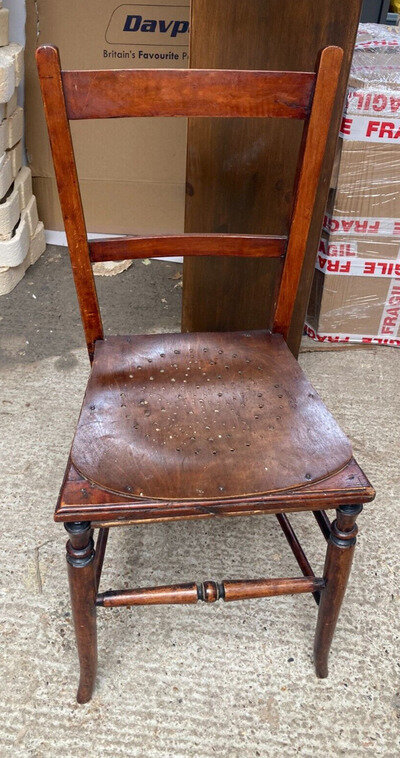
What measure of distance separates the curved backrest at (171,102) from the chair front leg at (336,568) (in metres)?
0.54

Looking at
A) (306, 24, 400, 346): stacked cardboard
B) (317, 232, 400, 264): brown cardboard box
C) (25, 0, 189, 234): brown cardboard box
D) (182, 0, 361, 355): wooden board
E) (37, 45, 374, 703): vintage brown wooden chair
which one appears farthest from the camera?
(25, 0, 189, 234): brown cardboard box

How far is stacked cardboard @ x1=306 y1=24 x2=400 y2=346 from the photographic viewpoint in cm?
181

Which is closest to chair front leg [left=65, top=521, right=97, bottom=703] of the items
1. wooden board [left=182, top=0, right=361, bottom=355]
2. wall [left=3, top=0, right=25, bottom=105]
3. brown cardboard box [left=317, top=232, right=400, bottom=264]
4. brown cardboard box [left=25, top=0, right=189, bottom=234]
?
wooden board [left=182, top=0, right=361, bottom=355]

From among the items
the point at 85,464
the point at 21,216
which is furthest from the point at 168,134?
the point at 85,464

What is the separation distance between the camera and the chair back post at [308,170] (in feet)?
3.42

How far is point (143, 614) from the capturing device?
1.34 m

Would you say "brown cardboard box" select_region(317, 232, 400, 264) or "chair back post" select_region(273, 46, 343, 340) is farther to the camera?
"brown cardboard box" select_region(317, 232, 400, 264)

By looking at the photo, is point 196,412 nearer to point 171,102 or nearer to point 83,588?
point 83,588

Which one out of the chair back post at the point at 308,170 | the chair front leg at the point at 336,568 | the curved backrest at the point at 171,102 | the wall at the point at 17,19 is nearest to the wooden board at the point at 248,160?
the chair back post at the point at 308,170

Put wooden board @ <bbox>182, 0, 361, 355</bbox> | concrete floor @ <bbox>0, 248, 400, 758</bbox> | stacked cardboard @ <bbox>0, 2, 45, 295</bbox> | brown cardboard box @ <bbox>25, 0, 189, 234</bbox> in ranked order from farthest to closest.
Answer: brown cardboard box @ <bbox>25, 0, 189, 234</bbox>, stacked cardboard @ <bbox>0, 2, 45, 295</bbox>, wooden board @ <bbox>182, 0, 361, 355</bbox>, concrete floor @ <bbox>0, 248, 400, 758</bbox>

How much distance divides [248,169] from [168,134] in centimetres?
97

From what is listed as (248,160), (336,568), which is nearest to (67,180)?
(248,160)

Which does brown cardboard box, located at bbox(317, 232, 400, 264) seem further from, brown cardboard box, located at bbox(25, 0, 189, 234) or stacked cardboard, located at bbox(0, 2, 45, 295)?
stacked cardboard, located at bbox(0, 2, 45, 295)

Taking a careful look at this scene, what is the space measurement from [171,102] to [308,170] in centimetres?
28
